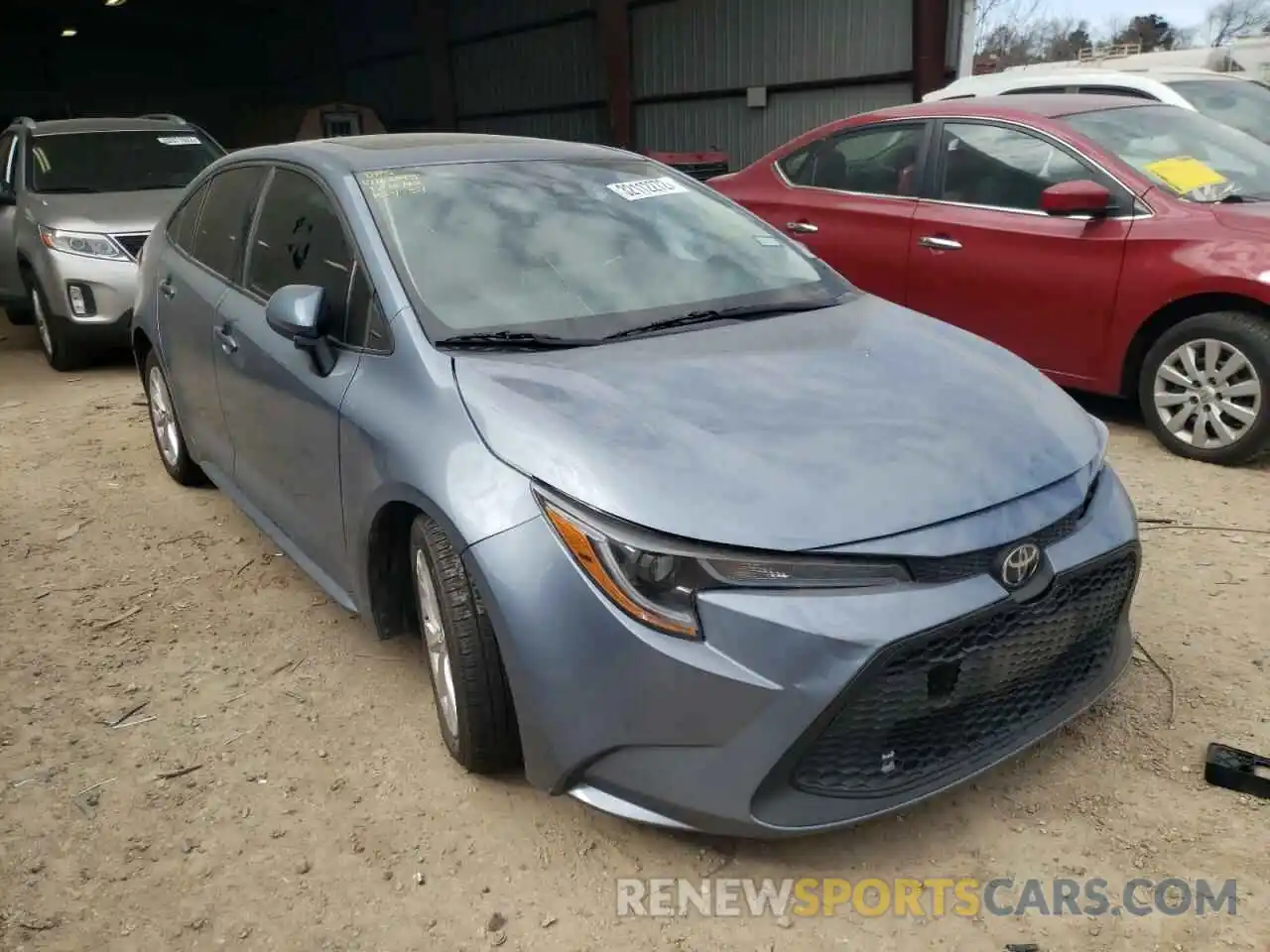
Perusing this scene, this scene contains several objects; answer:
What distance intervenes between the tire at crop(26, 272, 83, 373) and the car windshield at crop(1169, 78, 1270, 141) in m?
7.39

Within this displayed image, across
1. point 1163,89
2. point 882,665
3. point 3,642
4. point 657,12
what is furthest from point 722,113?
point 882,665

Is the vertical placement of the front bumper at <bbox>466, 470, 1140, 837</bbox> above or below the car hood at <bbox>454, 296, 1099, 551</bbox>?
below

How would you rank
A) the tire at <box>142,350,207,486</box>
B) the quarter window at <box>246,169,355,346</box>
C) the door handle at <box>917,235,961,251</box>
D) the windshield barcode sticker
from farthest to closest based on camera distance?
the door handle at <box>917,235,961,251</box> < the tire at <box>142,350,207,486</box> < the windshield barcode sticker < the quarter window at <box>246,169,355,346</box>

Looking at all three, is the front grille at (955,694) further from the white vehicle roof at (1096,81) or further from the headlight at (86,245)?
the headlight at (86,245)

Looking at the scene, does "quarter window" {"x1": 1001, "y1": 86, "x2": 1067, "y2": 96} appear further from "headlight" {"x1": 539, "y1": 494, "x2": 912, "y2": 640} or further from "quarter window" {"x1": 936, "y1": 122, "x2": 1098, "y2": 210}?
"headlight" {"x1": 539, "y1": 494, "x2": 912, "y2": 640}

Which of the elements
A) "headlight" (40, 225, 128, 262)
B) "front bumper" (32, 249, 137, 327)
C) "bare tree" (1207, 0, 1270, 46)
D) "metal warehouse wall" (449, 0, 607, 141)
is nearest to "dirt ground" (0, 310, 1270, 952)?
"front bumper" (32, 249, 137, 327)

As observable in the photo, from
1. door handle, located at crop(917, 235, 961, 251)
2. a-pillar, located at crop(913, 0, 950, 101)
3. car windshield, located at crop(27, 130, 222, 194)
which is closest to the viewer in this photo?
door handle, located at crop(917, 235, 961, 251)

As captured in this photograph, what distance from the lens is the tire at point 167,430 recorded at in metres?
4.56

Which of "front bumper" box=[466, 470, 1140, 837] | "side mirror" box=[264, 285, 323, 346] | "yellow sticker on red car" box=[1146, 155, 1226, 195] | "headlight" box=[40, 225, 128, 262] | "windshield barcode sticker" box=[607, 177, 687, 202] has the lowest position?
"front bumper" box=[466, 470, 1140, 837]

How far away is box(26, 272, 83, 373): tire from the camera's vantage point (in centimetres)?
693

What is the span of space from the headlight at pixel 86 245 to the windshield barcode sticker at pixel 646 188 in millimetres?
4713

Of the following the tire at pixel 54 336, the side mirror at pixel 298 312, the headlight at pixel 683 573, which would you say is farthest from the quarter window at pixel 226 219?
the tire at pixel 54 336

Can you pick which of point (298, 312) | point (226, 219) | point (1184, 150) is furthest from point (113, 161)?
point (1184, 150)

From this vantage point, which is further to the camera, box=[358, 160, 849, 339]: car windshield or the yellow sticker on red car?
the yellow sticker on red car
